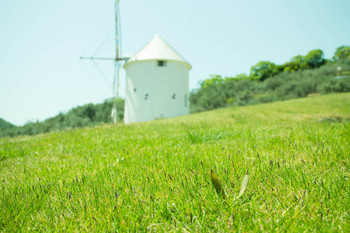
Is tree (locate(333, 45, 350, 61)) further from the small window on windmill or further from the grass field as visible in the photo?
the grass field

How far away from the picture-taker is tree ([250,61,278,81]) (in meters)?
59.5

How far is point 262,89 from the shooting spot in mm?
38281

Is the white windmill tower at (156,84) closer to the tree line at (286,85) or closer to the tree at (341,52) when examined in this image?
the tree line at (286,85)

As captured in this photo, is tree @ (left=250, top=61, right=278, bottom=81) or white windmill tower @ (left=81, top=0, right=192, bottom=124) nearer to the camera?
white windmill tower @ (left=81, top=0, right=192, bottom=124)

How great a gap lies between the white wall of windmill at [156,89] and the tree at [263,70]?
3944 centimetres

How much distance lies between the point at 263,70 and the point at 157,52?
4479 centimetres

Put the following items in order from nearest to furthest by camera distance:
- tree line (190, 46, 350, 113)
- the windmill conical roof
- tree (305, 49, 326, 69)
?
the windmill conical roof → tree line (190, 46, 350, 113) → tree (305, 49, 326, 69)

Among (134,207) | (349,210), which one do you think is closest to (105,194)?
(134,207)

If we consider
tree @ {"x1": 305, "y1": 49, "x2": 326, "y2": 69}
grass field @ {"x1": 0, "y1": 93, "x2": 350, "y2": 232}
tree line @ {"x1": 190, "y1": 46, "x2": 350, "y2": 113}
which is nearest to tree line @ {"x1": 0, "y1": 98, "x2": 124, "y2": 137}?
tree line @ {"x1": 190, "y1": 46, "x2": 350, "y2": 113}

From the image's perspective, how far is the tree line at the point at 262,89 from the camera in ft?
102

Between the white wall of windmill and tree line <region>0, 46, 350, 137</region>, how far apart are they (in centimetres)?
818

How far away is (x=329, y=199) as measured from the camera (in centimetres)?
163

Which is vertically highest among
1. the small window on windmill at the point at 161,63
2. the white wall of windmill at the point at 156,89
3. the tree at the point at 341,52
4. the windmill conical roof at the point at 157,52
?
the tree at the point at 341,52

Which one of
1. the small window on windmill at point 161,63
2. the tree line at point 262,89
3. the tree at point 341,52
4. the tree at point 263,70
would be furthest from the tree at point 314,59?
the small window on windmill at point 161,63
